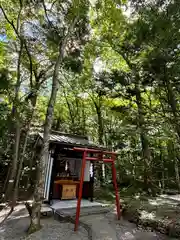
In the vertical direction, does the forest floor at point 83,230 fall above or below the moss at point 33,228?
below

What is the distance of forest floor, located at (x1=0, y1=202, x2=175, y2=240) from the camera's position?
370 centimetres

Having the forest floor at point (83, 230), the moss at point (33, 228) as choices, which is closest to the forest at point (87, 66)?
the moss at point (33, 228)

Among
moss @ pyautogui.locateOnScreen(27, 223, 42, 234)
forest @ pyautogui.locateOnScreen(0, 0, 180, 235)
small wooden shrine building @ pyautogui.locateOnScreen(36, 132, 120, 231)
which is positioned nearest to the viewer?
moss @ pyautogui.locateOnScreen(27, 223, 42, 234)

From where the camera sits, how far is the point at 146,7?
482 centimetres

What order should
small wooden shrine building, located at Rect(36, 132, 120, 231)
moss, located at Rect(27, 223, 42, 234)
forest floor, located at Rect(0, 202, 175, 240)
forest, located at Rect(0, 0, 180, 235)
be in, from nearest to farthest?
forest floor, located at Rect(0, 202, 175, 240) → moss, located at Rect(27, 223, 42, 234) → forest, located at Rect(0, 0, 180, 235) → small wooden shrine building, located at Rect(36, 132, 120, 231)

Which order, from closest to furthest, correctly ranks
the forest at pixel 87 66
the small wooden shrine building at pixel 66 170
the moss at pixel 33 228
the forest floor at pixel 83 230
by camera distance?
the forest floor at pixel 83 230
the moss at pixel 33 228
the forest at pixel 87 66
the small wooden shrine building at pixel 66 170

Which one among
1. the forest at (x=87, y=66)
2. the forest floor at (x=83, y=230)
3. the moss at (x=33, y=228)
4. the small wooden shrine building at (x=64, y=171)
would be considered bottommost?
the forest floor at (x=83, y=230)

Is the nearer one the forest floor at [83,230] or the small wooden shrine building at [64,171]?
the forest floor at [83,230]

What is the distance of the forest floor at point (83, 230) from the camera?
146 inches

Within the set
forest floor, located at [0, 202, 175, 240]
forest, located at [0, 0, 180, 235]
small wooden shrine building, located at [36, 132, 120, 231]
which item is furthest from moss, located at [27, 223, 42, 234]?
small wooden shrine building, located at [36, 132, 120, 231]

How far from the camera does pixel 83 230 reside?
161 inches

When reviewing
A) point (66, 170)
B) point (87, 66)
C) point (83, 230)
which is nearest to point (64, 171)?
point (66, 170)

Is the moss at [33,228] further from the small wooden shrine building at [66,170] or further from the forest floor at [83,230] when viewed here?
the small wooden shrine building at [66,170]

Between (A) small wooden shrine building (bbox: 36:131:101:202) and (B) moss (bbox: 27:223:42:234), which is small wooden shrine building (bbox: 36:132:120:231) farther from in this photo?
(B) moss (bbox: 27:223:42:234)
